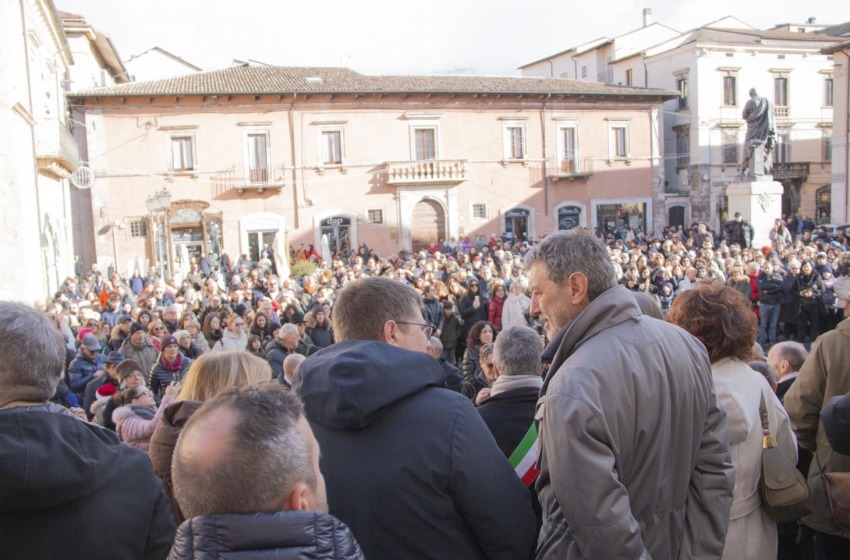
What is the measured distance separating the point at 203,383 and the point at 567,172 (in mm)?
29707

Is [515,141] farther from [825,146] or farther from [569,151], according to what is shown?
[825,146]

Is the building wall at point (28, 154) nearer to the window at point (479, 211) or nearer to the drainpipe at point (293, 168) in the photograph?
the drainpipe at point (293, 168)

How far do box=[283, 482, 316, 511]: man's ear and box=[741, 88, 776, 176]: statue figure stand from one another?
65.1 feet

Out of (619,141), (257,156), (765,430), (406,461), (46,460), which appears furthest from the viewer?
(619,141)

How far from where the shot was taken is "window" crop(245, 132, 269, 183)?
2838 centimetres

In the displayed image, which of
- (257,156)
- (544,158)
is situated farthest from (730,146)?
(257,156)

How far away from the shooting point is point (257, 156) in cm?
2856

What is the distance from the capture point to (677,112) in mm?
35812

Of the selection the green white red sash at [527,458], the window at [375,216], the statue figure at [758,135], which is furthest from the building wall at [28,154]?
the statue figure at [758,135]

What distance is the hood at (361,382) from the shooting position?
1.94 m

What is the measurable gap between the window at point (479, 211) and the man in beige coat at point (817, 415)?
27633 millimetres

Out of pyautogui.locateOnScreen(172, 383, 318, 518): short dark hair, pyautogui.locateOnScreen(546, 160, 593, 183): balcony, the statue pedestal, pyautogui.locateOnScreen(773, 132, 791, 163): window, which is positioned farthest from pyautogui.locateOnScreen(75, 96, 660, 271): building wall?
pyautogui.locateOnScreen(172, 383, 318, 518): short dark hair

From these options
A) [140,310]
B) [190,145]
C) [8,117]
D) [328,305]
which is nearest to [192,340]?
[140,310]

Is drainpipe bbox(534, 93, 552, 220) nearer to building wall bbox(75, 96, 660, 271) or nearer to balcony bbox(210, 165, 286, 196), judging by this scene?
A: building wall bbox(75, 96, 660, 271)
